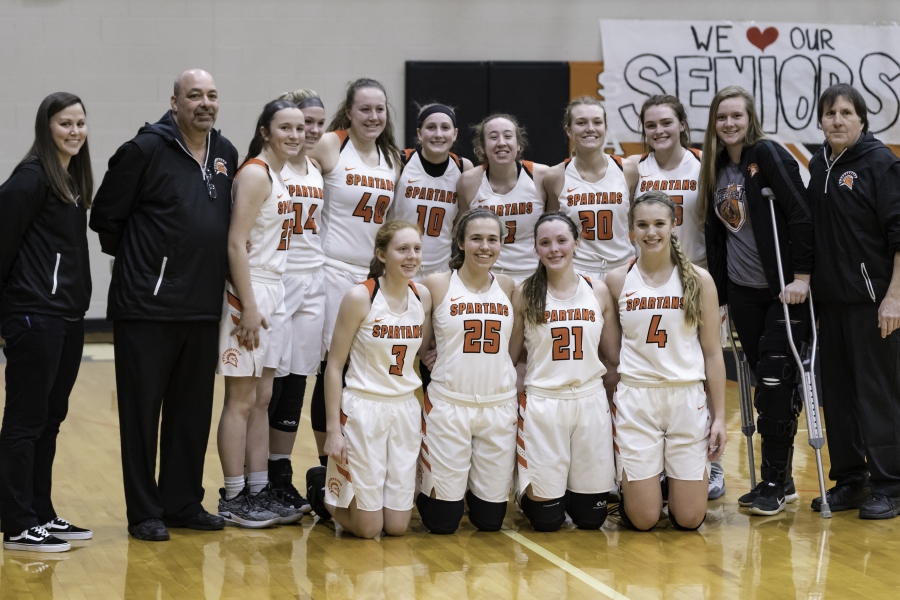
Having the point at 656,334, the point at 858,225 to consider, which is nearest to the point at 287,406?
the point at 656,334

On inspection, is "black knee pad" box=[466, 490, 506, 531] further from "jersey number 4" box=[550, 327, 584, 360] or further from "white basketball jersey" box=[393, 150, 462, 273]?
"white basketball jersey" box=[393, 150, 462, 273]

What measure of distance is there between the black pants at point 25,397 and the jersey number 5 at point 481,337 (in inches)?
65.4

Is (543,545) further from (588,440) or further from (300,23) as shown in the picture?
(300,23)

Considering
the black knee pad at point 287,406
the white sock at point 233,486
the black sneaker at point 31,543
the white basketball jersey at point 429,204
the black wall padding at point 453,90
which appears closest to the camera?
the black sneaker at point 31,543

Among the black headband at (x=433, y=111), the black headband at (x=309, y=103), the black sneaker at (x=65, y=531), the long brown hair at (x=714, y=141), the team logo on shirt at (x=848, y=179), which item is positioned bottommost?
the black sneaker at (x=65, y=531)

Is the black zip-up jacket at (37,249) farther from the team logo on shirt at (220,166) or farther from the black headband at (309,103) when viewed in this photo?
the black headband at (309,103)

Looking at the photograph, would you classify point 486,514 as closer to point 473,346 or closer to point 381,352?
point 473,346

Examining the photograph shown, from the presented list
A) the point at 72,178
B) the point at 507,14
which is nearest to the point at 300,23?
the point at 507,14

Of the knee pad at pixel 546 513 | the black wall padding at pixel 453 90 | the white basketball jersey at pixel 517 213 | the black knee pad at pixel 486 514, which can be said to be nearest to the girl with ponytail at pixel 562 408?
the knee pad at pixel 546 513

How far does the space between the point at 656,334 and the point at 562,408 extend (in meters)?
0.54

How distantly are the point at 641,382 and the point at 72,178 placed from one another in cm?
259

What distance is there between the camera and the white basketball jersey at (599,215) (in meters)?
5.22

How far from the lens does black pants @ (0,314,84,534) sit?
407 centimetres

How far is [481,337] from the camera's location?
454 centimetres
